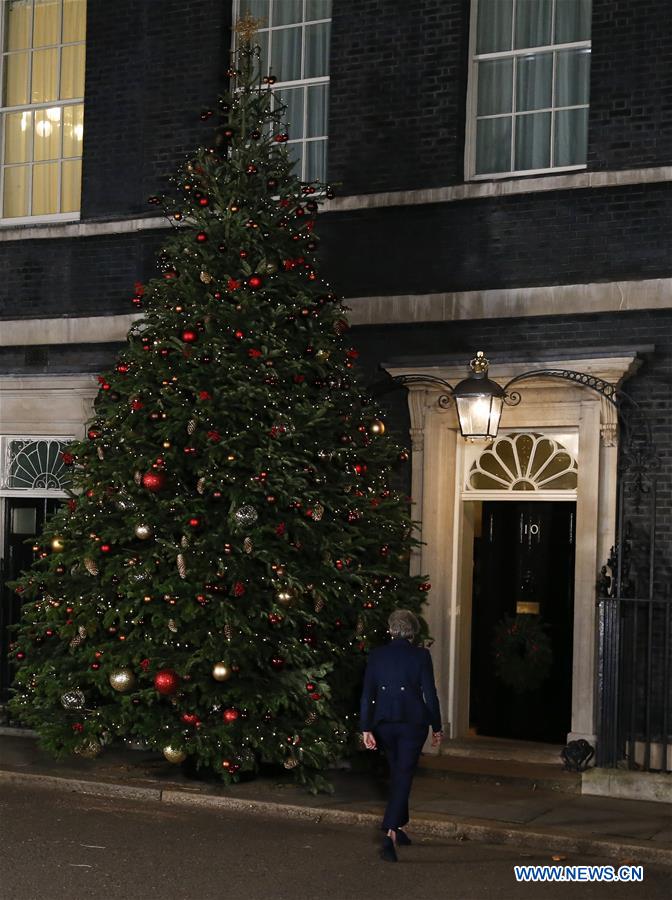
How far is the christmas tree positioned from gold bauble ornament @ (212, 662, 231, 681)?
0.02 m

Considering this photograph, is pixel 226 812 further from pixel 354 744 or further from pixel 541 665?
pixel 541 665

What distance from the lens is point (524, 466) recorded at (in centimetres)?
1367

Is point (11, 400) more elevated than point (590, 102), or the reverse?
point (590, 102)

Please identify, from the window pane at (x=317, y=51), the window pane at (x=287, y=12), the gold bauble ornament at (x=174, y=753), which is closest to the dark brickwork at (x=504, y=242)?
the window pane at (x=317, y=51)

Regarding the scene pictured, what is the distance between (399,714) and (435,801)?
2.11m

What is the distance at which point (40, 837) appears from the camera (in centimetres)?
995

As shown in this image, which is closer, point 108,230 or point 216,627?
point 216,627

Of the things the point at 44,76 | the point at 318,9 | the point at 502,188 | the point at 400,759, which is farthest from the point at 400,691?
the point at 44,76

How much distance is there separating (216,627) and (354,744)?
1540mm

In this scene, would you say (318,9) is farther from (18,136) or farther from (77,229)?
(18,136)

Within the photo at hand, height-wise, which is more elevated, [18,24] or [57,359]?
[18,24]

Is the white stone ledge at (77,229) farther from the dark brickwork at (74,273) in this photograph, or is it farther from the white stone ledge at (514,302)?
the white stone ledge at (514,302)

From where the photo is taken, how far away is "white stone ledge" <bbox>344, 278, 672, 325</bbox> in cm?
1291

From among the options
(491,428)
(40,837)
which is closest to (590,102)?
(491,428)
